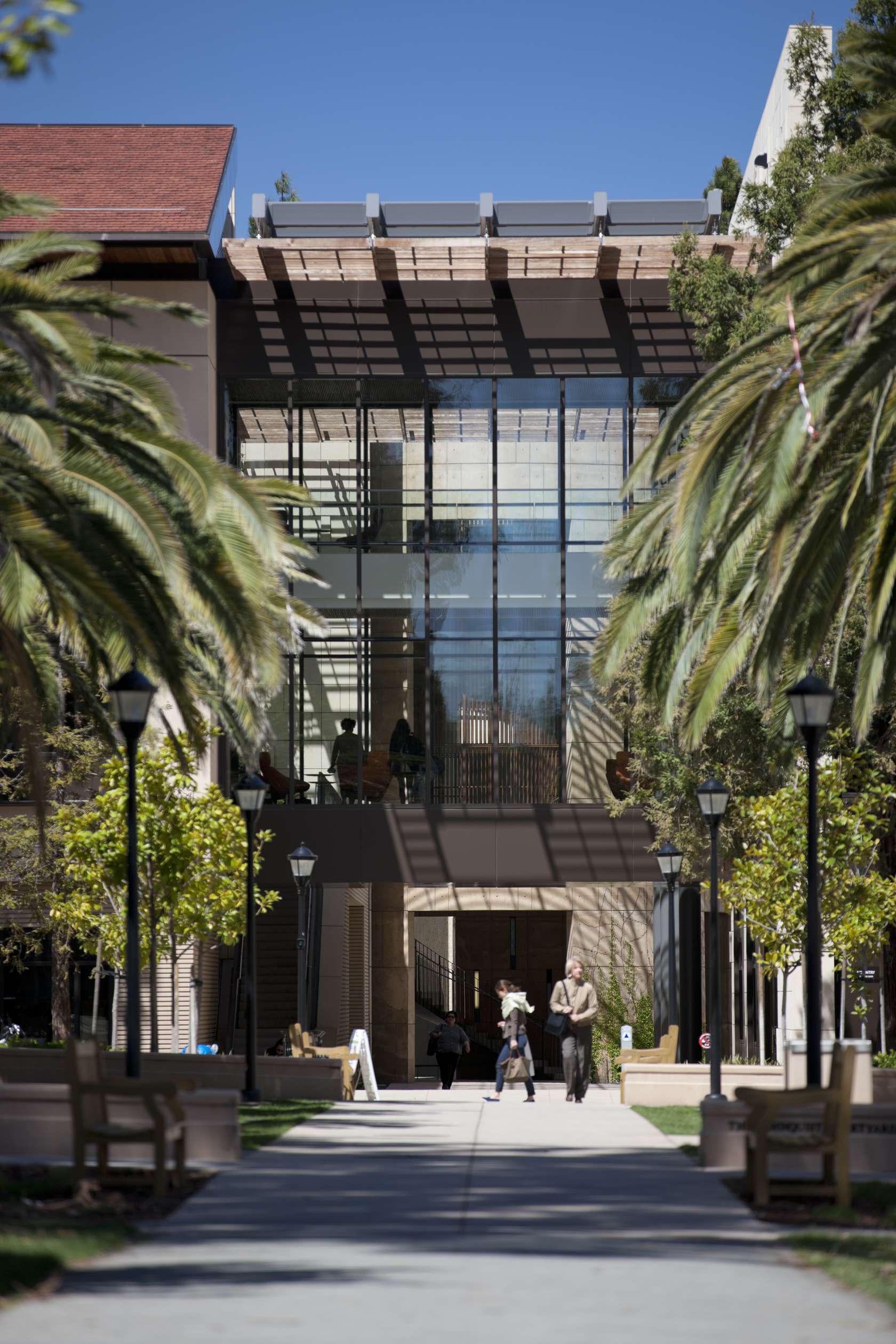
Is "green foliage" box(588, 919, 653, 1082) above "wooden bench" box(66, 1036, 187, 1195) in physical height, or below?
below

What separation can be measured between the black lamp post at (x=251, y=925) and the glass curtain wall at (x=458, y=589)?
38.4 ft

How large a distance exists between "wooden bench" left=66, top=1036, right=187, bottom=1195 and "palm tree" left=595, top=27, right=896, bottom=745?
5400mm

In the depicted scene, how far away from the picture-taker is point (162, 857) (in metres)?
23.9

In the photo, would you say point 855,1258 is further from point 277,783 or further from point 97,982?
point 277,783

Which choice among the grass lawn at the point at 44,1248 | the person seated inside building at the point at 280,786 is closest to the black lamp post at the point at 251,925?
the grass lawn at the point at 44,1248

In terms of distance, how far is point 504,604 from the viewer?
3372 cm

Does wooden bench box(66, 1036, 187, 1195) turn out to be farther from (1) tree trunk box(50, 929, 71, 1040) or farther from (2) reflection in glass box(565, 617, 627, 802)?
(2) reflection in glass box(565, 617, 627, 802)

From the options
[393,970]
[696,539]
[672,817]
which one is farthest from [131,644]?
[393,970]

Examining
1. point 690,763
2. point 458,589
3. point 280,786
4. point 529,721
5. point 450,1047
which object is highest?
point 458,589

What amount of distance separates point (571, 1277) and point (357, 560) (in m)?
26.2

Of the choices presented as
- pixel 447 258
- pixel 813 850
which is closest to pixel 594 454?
pixel 447 258

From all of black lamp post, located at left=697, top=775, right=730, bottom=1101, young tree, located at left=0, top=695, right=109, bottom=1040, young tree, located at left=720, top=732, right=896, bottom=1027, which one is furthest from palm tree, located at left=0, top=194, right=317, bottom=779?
young tree, located at left=0, top=695, right=109, bottom=1040

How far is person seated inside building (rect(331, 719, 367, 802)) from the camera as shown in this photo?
33.5 m

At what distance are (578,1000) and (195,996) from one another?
420 inches
